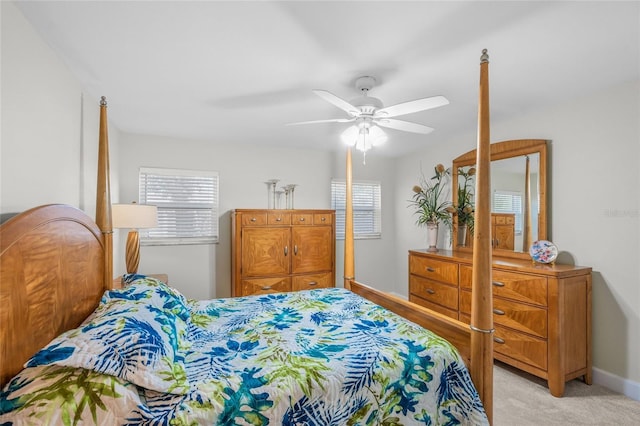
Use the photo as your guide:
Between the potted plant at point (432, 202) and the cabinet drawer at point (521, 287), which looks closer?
the cabinet drawer at point (521, 287)

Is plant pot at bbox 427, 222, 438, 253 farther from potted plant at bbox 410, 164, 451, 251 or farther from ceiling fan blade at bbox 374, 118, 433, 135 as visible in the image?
ceiling fan blade at bbox 374, 118, 433, 135

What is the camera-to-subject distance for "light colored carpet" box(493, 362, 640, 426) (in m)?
2.11

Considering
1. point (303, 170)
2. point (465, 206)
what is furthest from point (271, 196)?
point (465, 206)

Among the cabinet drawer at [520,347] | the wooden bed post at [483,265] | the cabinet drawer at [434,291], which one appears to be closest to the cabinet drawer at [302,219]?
the cabinet drawer at [434,291]

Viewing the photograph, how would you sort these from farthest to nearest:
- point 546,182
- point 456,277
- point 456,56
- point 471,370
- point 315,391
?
1. point 456,277
2. point 546,182
3. point 456,56
4. point 471,370
5. point 315,391

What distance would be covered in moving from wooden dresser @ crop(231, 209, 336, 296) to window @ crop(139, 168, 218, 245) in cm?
53

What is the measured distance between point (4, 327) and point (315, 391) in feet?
3.65

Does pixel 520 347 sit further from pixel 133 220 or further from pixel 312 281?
pixel 133 220

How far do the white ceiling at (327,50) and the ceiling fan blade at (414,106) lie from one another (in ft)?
0.89

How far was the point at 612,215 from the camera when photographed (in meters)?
2.50

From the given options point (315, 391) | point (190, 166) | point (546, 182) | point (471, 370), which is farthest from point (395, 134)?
point (315, 391)

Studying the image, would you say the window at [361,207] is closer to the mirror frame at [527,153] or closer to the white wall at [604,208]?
the mirror frame at [527,153]

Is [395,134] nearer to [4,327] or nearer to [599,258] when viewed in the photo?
[599,258]

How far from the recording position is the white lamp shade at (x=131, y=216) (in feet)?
8.92
